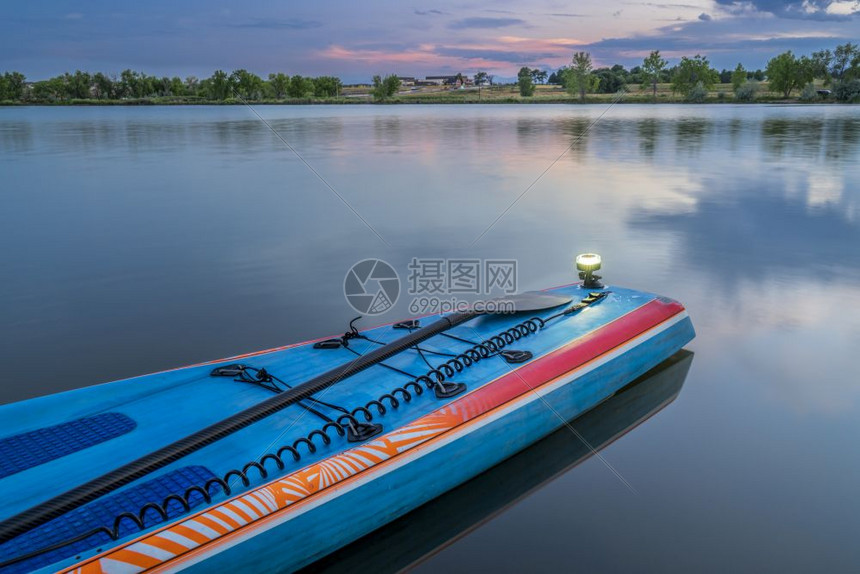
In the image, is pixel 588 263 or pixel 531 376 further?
pixel 588 263

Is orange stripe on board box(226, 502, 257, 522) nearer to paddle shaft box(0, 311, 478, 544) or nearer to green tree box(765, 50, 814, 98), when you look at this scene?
paddle shaft box(0, 311, 478, 544)

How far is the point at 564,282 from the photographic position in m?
8.77

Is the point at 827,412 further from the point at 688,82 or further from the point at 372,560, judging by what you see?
the point at 688,82

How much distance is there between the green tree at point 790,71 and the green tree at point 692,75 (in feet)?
26.3

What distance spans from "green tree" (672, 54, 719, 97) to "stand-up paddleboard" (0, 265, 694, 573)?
87.7 m

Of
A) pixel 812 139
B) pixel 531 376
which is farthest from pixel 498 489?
pixel 812 139

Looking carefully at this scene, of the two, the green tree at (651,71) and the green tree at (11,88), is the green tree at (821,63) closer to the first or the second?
the green tree at (651,71)

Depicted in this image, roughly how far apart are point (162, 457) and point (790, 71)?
286ft

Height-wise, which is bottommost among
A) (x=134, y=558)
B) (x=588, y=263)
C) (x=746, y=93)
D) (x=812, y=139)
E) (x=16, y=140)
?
(x=134, y=558)

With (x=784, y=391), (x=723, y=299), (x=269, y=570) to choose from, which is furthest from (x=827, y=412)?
(x=269, y=570)

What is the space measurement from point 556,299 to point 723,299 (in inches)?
135

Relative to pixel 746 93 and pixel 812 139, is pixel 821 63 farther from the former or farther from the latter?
pixel 812 139

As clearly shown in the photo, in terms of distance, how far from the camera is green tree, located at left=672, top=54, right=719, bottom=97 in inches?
3258

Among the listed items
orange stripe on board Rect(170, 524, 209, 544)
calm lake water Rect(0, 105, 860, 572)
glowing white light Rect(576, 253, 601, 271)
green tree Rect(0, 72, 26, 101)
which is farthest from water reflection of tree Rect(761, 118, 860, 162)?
green tree Rect(0, 72, 26, 101)
